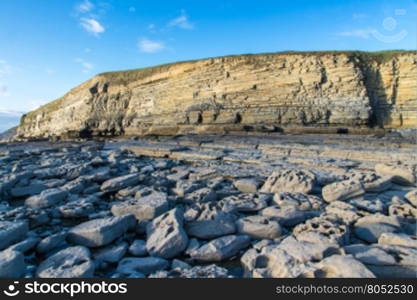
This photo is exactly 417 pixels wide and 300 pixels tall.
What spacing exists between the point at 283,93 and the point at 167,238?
748 inches

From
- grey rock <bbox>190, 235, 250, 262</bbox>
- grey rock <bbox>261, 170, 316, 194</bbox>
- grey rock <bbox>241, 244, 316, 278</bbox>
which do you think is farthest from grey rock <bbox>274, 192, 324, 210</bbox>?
grey rock <bbox>241, 244, 316, 278</bbox>

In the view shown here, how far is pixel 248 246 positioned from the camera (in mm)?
3303

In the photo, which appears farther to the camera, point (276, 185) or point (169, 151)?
point (169, 151)

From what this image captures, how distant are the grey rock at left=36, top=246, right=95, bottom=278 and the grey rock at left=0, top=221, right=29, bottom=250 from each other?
59 cm

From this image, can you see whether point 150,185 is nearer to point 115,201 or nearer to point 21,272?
point 115,201

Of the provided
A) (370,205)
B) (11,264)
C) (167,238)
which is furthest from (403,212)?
(11,264)

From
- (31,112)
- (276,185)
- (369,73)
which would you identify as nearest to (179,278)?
(276,185)

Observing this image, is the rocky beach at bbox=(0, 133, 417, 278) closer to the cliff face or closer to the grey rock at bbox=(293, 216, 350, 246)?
the grey rock at bbox=(293, 216, 350, 246)

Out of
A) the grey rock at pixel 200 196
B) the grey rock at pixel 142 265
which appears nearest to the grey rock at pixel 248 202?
the grey rock at pixel 200 196

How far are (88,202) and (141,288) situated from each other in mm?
2413

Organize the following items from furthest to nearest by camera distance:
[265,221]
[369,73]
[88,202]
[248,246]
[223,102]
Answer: [223,102] < [369,73] < [88,202] < [265,221] < [248,246]

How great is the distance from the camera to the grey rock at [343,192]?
4.64m

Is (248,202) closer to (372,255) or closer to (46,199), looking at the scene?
(372,255)

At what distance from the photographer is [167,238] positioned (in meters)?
3.15
